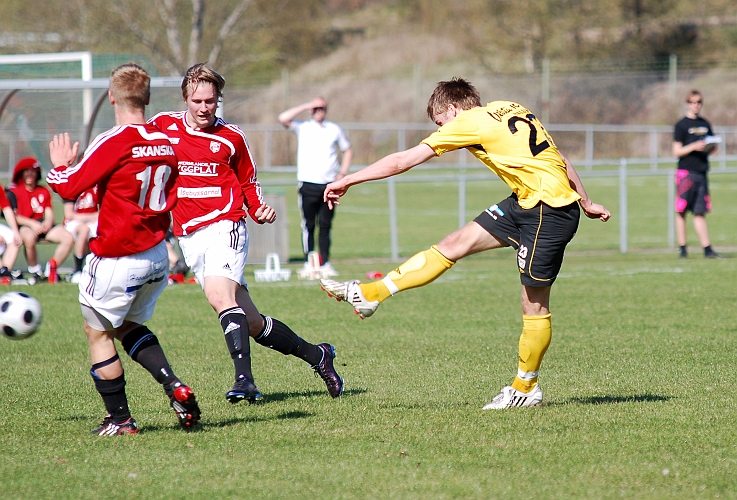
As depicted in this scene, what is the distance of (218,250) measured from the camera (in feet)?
18.9

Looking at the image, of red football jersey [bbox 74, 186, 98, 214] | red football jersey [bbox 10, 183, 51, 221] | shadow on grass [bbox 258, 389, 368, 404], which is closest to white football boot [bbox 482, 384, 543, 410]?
shadow on grass [bbox 258, 389, 368, 404]

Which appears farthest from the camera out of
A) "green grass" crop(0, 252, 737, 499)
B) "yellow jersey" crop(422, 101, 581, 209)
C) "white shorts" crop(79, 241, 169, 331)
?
"yellow jersey" crop(422, 101, 581, 209)

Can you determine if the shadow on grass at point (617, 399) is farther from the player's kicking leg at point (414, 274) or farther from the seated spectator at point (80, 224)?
the seated spectator at point (80, 224)

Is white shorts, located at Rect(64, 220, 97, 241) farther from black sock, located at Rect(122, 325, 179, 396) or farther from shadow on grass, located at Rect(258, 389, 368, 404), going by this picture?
black sock, located at Rect(122, 325, 179, 396)

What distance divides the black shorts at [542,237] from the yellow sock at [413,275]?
0.45 m

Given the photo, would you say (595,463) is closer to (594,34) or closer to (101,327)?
(101,327)

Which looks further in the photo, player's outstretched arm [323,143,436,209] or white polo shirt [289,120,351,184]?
white polo shirt [289,120,351,184]

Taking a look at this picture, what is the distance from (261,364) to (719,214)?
1705 centimetres

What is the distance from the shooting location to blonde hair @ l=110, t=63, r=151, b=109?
4973mm

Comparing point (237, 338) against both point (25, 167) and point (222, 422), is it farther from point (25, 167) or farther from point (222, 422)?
point (25, 167)

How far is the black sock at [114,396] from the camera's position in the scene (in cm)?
512

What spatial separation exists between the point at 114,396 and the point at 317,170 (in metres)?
7.97

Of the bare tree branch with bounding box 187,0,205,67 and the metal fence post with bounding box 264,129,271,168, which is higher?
the bare tree branch with bounding box 187,0,205,67

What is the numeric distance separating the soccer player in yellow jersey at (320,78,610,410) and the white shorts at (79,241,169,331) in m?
1.00
